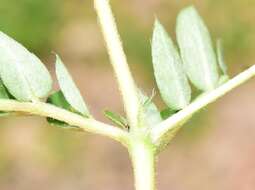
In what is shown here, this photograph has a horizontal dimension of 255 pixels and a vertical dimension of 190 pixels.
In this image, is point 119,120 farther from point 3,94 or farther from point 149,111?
point 3,94

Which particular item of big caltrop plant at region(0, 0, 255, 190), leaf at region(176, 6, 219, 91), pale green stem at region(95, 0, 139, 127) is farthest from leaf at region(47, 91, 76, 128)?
leaf at region(176, 6, 219, 91)

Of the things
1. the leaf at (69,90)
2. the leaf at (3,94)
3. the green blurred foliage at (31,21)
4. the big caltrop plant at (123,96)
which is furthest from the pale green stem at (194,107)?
the green blurred foliage at (31,21)

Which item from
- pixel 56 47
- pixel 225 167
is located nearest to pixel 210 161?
pixel 225 167

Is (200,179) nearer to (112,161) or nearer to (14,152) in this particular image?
(112,161)

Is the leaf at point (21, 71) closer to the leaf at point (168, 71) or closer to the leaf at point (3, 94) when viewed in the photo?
the leaf at point (3, 94)

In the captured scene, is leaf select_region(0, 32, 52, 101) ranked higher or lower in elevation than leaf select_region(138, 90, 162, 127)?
higher

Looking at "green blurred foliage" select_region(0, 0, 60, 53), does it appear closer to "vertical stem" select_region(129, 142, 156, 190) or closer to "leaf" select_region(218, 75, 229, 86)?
"leaf" select_region(218, 75, 229, 86)

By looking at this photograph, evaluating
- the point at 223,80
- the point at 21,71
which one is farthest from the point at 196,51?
the point at 21,71
